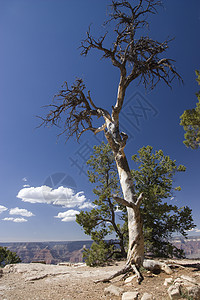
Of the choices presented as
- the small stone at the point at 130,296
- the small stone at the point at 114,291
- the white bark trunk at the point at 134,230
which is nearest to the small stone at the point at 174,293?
the small stone at the point at 130,296

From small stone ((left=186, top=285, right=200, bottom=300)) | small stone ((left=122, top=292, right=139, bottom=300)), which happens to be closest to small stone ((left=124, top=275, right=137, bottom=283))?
small stone ((left=122, top=292, right=139, bottom=300))

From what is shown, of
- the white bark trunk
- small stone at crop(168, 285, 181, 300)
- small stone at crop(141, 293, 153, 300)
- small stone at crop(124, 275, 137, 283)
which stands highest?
the white bark trunk

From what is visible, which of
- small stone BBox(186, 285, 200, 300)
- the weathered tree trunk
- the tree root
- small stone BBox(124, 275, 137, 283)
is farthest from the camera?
the weathered tree trunk

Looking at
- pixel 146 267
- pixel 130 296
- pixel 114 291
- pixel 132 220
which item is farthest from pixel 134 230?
pixel 130 296

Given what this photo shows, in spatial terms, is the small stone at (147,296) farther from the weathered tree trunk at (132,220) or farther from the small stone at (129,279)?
the small stone at (129,279)

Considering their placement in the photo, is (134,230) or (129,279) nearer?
(129,279)

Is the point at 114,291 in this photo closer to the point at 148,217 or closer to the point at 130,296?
the point at 130,296

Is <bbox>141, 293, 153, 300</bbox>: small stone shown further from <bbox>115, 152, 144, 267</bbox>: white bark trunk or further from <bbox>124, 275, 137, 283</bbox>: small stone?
<bbox>115, 152, 144, 267</bbox>: white bark trunk

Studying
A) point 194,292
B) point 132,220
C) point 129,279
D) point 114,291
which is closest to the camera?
point 194,292

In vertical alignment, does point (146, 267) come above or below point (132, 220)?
below

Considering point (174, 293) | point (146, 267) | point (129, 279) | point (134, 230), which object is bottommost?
point (129, 279)

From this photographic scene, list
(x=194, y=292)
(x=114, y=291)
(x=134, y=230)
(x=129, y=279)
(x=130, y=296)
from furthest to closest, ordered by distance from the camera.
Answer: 1. (x=134, y=230)
2. (x=129, y=279)
3. (x=114, y=291)
4. (x=130, y=296)
5. (x=194, y=292)

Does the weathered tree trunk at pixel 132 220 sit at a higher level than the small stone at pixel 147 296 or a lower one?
higher

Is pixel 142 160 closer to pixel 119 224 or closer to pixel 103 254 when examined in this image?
pixel 119 224
